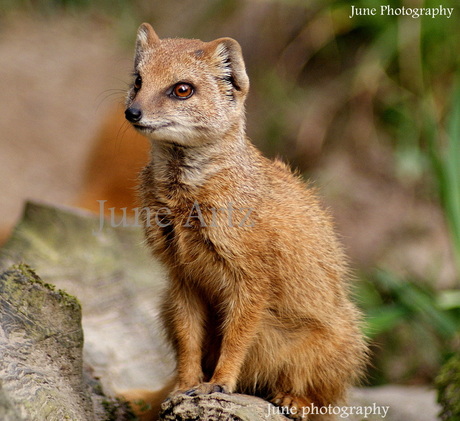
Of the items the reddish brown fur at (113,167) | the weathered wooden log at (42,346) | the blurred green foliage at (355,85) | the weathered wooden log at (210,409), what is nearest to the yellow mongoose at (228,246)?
the weathered wooden log at (210,409)

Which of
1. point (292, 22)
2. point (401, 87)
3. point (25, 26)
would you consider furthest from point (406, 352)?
point (25, 26)

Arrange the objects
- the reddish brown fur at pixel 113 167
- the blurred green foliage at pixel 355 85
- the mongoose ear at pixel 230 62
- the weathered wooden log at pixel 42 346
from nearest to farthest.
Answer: the weathered wooden log at pixel 42 346 < the mongoose ear at pixel 230 62 < the blurred green foliage at pixel 355 85 < the reddish brown fur at pixel 113 167

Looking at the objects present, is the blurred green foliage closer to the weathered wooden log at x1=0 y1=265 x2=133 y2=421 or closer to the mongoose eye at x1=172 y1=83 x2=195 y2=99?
the mongoose eye at x1=172 y1=83 x2=195 y2=99

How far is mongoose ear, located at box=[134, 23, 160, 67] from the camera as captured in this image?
355 cm

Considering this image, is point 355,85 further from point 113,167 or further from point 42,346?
point 42,346

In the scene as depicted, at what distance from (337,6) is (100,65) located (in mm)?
6028

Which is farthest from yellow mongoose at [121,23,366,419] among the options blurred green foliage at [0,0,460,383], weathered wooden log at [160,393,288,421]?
blurred green foliage at [0,0,460,383]

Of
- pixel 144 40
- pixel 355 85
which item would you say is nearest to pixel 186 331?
pixel 144 40

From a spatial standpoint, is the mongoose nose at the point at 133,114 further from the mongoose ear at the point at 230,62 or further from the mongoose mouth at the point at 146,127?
the mongoose ear at the point at 230,62

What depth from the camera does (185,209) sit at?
3389 mm

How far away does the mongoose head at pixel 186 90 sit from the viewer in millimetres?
3172

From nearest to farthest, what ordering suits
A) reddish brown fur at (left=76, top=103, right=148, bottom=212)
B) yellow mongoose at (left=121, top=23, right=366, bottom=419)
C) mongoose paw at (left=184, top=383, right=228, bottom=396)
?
mongoose paw at (left=184, top=383, right=228, bottom=396) → yellow mongoose at (left=121, top=23, right=366, bottom=419) → reddish brown fur at (left=76, top=103, right=148, bottom=212)

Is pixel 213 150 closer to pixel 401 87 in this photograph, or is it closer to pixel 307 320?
pixel 307 320

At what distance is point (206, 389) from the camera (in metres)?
3.24
